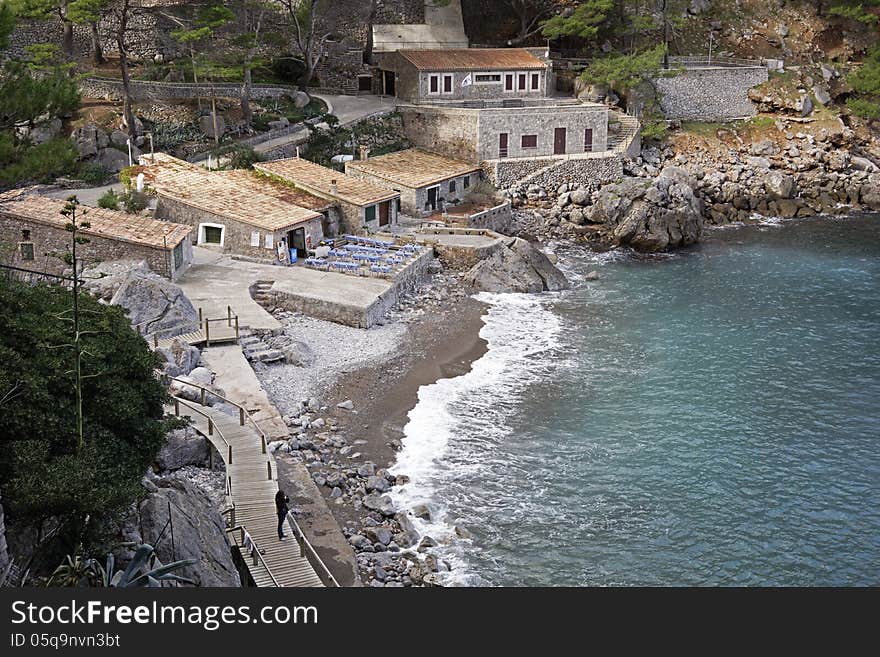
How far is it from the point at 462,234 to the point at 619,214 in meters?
10.5

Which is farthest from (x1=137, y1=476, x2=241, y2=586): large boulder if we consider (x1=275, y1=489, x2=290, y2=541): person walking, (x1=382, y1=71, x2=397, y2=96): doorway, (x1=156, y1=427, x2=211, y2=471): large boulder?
(x1=382, y1=71, x2=397, y2=96): doorway

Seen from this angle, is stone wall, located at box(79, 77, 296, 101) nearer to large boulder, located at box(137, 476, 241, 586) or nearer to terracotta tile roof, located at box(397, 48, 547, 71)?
terracotta tile roof, located at box(397, 48, 547, 71)

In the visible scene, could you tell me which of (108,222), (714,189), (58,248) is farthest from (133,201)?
(714,189)

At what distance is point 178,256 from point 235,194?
23.5 feet

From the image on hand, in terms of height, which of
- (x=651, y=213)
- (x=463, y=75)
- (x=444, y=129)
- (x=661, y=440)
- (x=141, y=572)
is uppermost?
(x=463, y=75)

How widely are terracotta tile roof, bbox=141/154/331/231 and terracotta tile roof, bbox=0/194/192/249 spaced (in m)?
4.11

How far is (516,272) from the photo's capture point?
47.8 meters

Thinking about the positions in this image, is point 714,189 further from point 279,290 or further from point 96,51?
point 96,51

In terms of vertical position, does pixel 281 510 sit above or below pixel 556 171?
below

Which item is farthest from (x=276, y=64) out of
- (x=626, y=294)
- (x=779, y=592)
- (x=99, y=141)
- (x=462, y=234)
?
(x=779, y=592)

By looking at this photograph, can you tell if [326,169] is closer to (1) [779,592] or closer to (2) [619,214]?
(2) [619,214]

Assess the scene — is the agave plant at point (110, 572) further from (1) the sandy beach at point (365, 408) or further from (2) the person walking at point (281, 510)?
(1) the sandy beach at point (365, 408)

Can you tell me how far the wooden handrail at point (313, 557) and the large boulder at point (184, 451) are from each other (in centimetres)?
353

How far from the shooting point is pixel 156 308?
34.5m
